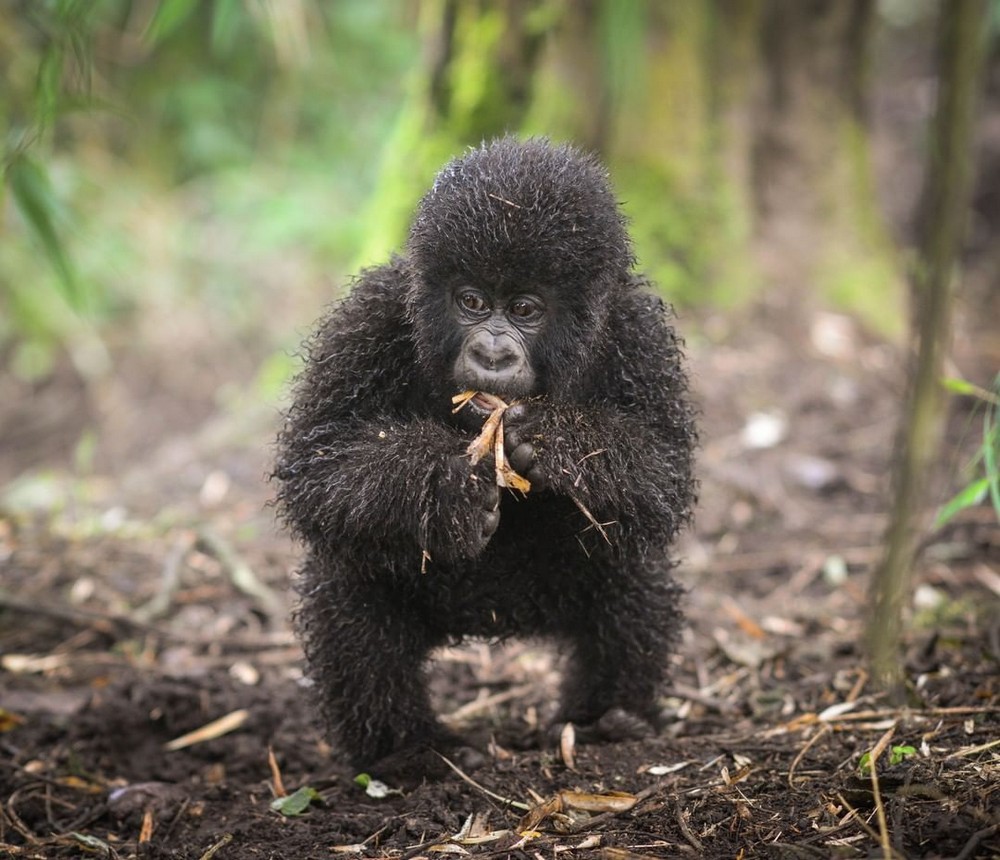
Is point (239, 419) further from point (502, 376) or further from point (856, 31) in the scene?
point (856, 31)

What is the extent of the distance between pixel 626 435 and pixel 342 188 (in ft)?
27.6

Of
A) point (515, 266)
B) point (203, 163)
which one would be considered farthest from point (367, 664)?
point (203, 163)

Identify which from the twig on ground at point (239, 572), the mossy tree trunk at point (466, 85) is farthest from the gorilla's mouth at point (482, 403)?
the mossy tree trunk at point (466, 85)

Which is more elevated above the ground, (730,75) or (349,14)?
(349,14)

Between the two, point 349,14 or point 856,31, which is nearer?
point 856,31

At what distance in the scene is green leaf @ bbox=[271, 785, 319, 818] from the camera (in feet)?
11.1

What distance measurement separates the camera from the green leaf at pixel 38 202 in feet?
12.7

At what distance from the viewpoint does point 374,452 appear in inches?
130

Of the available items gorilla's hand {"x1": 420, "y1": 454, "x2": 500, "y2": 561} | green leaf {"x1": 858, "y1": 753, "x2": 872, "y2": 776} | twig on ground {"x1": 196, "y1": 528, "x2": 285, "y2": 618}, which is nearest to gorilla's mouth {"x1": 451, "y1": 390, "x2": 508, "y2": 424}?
gorilla's hand {"x1": 420, "y1": 454, "x2": 500, "y2": 561}

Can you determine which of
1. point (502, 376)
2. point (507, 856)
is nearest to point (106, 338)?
point (502, 376)

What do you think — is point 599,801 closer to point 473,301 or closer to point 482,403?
point 482,403

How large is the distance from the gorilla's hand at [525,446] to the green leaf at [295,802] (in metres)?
1.28

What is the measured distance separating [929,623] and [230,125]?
9.22 m

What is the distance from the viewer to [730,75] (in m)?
7.65
